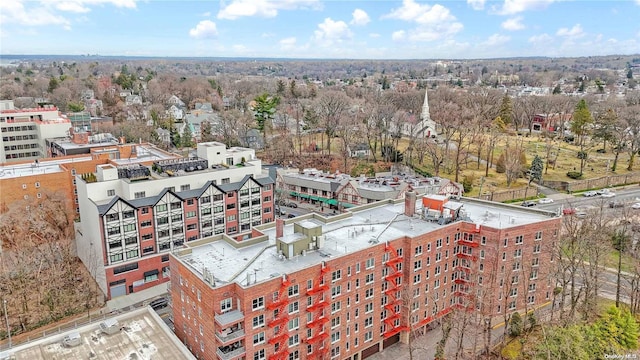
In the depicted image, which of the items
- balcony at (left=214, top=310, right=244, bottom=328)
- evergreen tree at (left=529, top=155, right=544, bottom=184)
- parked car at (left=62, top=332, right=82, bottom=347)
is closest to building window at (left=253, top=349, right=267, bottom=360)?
balcony at (left=214, top=310, right=244, bottom=328)

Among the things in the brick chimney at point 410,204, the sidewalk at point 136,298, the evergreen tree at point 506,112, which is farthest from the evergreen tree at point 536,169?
the sidewalk at point 136,298

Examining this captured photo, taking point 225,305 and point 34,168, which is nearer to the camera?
point 225,305

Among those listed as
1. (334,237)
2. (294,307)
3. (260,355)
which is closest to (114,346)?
(260,355)

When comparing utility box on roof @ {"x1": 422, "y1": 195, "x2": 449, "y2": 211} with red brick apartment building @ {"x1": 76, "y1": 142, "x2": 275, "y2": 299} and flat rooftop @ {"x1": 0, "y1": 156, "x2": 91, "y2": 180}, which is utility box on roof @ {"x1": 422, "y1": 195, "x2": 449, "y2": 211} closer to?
red brick apartment building @ {"x1": 76, "y1": 142, "x2": 275, "y2": 299}

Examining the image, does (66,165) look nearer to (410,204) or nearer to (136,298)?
(136,298)

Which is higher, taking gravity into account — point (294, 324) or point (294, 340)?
point (294, 324)

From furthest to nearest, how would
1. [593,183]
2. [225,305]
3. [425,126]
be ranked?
[425,126], [593,183], [225,305]

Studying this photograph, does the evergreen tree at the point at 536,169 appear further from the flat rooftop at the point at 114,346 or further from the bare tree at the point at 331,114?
the flat rooftop at the point at 114,346
